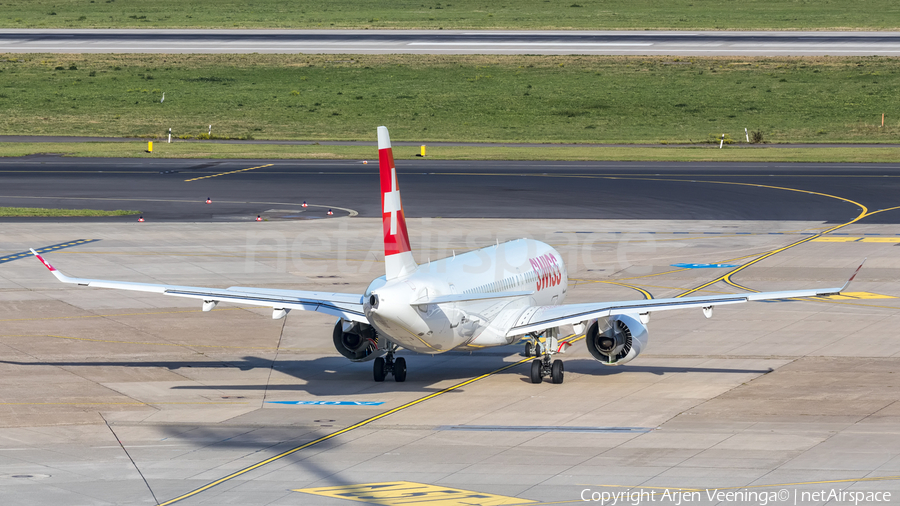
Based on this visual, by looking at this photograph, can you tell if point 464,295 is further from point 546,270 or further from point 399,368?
point 546,270

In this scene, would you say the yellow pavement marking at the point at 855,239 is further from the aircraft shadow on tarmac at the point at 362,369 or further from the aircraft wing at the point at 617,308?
the aircraft wing at the point at 617,308

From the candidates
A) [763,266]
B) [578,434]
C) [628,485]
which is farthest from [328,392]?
[763,266]

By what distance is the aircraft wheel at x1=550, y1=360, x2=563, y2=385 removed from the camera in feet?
105

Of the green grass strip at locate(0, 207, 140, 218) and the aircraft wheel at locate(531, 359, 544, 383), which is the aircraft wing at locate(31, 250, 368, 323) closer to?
the aircraft wheel at locate(531, 359, 544, 383)

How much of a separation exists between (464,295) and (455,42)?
5243 inches

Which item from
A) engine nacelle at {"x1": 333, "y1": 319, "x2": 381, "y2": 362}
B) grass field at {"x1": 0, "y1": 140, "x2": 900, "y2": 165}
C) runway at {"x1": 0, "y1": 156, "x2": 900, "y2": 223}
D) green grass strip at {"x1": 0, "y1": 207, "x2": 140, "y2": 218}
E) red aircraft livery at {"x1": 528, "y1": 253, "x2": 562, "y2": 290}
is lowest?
engine nacelle at {"x1": 333, "y1": 319, "x2": 381, "y2": 362}

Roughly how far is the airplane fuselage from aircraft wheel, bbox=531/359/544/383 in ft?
3.29

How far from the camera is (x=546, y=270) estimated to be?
3606 centimetres

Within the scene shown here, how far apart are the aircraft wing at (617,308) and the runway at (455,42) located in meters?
116

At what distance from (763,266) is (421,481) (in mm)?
32144

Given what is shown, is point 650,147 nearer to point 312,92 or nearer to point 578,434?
point 312,92

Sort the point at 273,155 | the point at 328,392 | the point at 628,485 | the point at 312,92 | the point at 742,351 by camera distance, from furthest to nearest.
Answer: the point at 312,92
the point at 273,155
the point at 742,351
the point at 328,392
the point at 628,485

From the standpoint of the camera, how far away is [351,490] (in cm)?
2253

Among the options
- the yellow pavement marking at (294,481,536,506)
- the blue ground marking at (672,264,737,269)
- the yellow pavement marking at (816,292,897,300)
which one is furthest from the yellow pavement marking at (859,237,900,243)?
the yellow pavement marking at (294,481,536,506)
